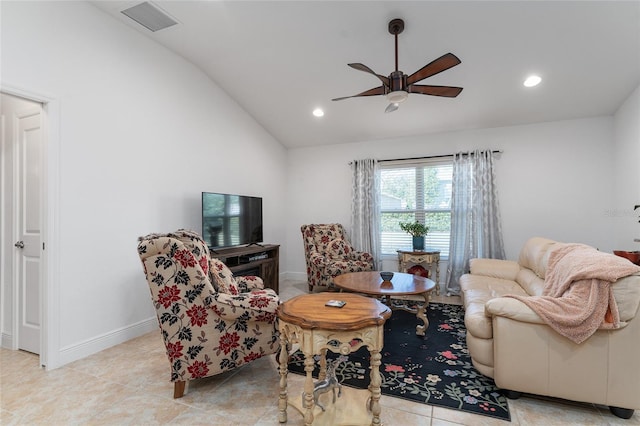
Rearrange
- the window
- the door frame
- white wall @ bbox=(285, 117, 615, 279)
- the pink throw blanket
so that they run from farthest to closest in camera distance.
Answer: the window < white wall @ bbox=(285, 117, 615, 279) < the door frame < the pink throw blanket

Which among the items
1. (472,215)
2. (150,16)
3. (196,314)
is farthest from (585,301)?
(150,16)

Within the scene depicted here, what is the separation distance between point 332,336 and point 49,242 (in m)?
2.40

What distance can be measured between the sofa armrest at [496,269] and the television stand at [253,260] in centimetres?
270

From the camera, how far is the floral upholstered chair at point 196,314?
1887mm

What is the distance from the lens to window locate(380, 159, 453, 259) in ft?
15.9

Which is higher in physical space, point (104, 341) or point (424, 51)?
point (424, 51)

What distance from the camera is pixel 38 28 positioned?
235 centimetres

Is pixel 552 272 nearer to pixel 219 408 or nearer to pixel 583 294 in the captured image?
pixel 583 294

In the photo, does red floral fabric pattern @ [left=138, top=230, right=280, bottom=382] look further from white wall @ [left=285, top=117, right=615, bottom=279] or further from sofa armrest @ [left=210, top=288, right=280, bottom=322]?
white wall @ [left=285, top=117, right=615, bottom=279]

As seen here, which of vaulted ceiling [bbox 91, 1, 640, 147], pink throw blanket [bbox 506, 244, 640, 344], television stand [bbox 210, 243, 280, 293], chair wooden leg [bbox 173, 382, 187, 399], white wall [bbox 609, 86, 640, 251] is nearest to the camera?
pink throw blanket [bbox 506, 244, 640, 344]

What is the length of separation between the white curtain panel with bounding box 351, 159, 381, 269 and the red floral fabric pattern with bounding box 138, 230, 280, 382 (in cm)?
324

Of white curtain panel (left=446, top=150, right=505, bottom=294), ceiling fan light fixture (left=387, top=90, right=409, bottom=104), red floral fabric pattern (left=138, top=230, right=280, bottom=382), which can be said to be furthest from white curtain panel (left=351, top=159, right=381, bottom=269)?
red floral fabric pattern (left=138, top=230, right=280, bottom=382)

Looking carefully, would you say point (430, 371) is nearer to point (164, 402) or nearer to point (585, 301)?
point (585, 301)

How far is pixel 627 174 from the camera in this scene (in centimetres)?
362
